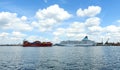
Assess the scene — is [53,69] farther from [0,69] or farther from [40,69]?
[0,69]

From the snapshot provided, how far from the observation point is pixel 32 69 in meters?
53.7

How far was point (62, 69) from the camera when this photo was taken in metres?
53.7

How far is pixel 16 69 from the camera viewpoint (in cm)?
5419

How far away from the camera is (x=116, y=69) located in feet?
175

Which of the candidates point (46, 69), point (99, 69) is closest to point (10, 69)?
point (46, 69)

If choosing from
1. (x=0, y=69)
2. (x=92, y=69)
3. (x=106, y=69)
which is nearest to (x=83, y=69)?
(x=92, y=69)

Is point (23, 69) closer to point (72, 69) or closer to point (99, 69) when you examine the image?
point (72, 69)

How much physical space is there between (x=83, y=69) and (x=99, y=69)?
3.72m

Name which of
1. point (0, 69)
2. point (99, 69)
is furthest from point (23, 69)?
point (99, 69)

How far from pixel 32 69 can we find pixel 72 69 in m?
9.40

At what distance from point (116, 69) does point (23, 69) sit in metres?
21.8

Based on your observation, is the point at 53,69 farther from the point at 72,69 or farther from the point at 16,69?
the point at 16,69

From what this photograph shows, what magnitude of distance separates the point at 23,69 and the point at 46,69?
5.42 meters

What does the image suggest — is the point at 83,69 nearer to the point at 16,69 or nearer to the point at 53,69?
the point at 53,69
